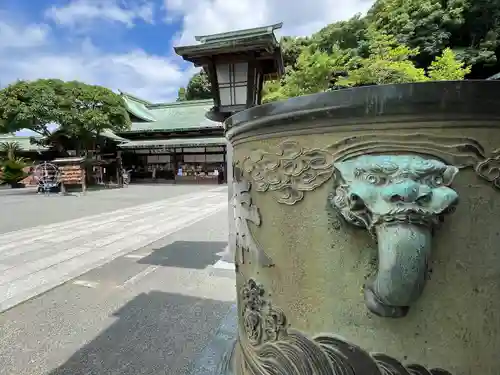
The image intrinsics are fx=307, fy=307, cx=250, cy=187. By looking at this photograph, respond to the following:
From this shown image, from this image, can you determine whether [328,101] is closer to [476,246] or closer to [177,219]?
[476,246]

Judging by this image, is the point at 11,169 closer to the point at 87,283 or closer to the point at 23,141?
the point at 23,141

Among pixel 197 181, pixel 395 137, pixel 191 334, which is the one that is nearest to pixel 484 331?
pixel 395 137

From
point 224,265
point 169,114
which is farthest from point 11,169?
point 224,265

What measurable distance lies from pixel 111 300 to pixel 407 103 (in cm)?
351

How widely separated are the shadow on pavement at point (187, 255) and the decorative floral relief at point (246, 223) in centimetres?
317

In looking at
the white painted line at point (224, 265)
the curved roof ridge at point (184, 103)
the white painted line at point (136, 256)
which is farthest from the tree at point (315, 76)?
the curved roof ridge at point (184, 103)

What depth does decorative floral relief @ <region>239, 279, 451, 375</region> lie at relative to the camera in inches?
42.7

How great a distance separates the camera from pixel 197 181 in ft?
72.8

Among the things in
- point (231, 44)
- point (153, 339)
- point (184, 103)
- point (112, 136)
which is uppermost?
point (184, 103)

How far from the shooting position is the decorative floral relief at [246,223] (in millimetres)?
1343

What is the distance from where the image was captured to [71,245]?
222 inches

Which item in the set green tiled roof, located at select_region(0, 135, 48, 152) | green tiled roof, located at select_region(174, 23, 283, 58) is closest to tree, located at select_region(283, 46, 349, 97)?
green tiled roof, located at select_region(174, 23, 283, 58)

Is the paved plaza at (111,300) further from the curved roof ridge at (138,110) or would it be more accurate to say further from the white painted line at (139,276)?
the curved roof ridge at (138,110)

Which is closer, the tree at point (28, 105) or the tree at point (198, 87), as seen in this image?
the tree at point (28, 105)
